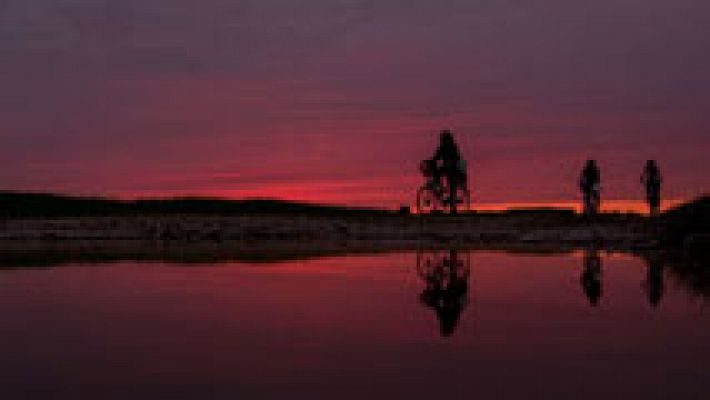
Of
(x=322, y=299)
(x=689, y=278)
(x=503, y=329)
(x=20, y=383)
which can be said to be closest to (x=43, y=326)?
(x=20, y=383)

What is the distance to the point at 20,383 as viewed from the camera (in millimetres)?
14312

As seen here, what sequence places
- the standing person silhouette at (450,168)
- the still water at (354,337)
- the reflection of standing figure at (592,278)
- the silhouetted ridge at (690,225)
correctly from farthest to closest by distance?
the standing person silhouette at (450,168) < the silhouetted ridge at (690,225) < the reflection of standing figure at (592,278) < the still water at (354,337)

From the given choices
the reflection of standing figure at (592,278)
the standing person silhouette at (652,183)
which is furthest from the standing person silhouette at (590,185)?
the reflection of standing figure at (592,278)

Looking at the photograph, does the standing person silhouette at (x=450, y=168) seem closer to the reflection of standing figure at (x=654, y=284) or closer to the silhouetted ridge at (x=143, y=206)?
the silhouetted ridge at (x=143, y=206)

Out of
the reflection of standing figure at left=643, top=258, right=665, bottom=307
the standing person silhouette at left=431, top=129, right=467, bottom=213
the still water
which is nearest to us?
the still water

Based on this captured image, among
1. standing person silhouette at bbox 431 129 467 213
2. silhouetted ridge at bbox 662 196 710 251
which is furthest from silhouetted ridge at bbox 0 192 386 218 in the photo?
silhouetted ridge at bbox 662 196 710 251

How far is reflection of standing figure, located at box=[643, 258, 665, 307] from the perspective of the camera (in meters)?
25.7

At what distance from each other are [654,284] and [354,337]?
15.3 metres

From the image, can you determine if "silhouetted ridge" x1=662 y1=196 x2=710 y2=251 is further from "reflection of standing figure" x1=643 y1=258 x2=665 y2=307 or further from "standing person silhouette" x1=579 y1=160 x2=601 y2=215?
"standing person silhouette" x1=579 y1=160 x2=601 y2=215

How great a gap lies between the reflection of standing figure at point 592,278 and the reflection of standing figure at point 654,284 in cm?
148

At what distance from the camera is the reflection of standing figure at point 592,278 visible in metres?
26.2

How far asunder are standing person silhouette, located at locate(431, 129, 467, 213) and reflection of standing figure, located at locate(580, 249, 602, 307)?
42.8 metres

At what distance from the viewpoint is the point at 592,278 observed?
3241 cm

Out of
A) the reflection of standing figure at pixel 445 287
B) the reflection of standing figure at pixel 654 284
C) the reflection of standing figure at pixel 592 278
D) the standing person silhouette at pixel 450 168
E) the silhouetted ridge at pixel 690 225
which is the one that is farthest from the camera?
the standing person silhouette at pixel 450 168
